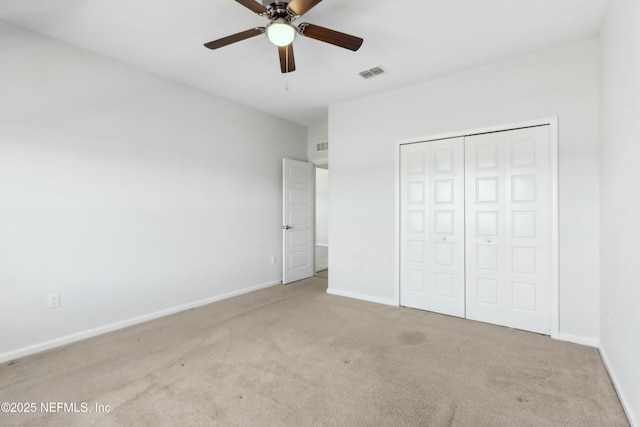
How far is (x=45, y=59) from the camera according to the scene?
264cm

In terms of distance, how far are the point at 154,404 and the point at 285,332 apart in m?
1.32

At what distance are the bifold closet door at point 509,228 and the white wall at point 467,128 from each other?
14 centimetres

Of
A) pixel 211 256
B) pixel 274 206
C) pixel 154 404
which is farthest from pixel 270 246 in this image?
pixel 154 404

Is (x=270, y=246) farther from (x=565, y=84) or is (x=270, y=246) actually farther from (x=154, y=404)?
(x=565, y=84)

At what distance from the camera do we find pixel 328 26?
100 inches

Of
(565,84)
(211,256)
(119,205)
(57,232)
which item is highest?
(565,84)

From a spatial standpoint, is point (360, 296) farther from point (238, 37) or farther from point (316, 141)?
point (238, 37)

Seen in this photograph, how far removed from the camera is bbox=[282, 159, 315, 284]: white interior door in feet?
16.1

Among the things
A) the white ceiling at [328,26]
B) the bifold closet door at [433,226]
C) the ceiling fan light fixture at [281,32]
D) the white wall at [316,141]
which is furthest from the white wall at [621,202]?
the white wall at [316,141]

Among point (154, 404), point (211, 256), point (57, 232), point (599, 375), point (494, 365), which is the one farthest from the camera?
point (211, 256)

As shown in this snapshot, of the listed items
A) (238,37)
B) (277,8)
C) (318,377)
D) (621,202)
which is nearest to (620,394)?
(621,202)

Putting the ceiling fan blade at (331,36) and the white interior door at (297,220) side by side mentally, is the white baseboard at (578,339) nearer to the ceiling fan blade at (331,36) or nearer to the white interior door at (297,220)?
the ceiling fan blade at (331,36)

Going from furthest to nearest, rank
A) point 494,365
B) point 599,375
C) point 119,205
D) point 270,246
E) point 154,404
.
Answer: point 270,246 < point 119,205 < point 494,365 < point 599,375 < point 154,404

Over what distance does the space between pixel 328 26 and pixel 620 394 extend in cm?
336
